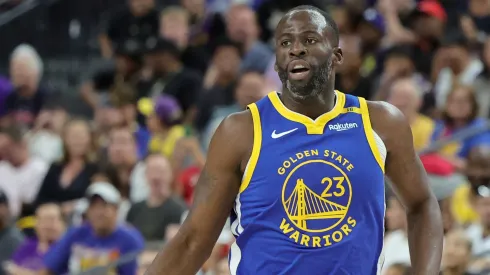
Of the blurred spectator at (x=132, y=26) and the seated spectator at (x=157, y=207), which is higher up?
the blurred spectator at (x=132, y=26)

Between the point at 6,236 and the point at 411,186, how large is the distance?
18.7ft

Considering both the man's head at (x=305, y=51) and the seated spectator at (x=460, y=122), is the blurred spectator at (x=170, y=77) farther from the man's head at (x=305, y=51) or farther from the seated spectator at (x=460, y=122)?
the man's head at (x=305, y=51)

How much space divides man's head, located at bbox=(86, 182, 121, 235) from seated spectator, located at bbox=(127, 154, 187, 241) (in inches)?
10.2

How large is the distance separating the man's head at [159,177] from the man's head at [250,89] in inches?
37.7

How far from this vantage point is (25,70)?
38.6 ft

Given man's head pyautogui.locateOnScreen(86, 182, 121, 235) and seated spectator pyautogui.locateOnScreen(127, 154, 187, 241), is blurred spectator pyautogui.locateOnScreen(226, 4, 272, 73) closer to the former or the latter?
seated spectator pyautogui.locateOnScreen(127, 154, 187, 241)

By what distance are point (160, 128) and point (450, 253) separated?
4020 millimetres

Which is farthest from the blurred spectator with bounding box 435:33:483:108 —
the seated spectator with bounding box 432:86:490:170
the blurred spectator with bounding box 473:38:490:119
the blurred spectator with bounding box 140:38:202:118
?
the blurred spectator with bounding box 140:38:202:118

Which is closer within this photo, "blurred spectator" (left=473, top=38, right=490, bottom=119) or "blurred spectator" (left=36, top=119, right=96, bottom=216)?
"blurred spectator" (left=473, top=38, right=490, bottom=119)

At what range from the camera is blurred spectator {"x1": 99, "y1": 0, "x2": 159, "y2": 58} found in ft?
40.9

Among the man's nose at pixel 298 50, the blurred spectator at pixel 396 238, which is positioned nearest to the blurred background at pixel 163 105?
the blurred spectator at pixel 396 238

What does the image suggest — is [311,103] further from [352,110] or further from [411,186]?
[411,186]

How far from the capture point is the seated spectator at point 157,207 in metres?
8.79

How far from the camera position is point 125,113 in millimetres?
10969
